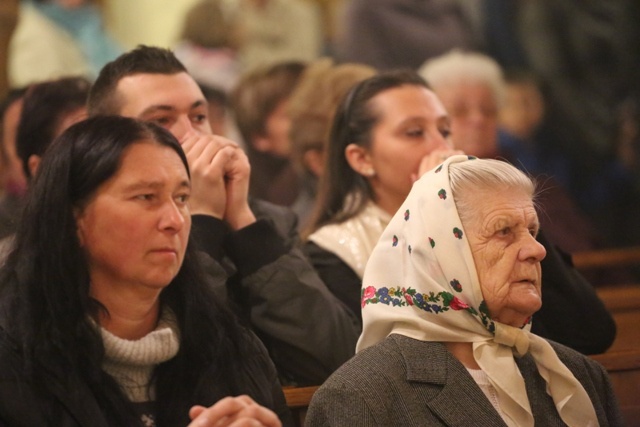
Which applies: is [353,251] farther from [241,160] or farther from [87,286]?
[87,286]

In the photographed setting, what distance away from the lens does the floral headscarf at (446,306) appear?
2719 millimetres

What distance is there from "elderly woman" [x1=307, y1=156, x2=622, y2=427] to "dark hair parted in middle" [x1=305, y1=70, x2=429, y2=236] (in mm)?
1095

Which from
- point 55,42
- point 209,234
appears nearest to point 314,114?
point 209,234

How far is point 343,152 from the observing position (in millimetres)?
3996

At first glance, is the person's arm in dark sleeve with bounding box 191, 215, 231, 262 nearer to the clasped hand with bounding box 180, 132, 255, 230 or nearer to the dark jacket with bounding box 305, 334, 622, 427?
the clasped hand with bounding box 180, 132, 255, 230

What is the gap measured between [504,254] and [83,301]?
36.5 inches

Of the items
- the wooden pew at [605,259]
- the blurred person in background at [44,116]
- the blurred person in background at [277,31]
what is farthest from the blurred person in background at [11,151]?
the blurred person in background at [277,31]

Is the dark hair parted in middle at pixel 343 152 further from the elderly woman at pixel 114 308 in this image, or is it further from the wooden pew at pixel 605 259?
the wooden pew at pixel 605 259

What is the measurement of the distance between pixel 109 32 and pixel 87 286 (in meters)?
4.95

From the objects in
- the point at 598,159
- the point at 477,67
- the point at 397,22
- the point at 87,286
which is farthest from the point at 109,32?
the point at 87,286

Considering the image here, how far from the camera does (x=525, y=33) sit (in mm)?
8102

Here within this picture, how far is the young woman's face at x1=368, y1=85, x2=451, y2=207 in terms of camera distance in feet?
12.6

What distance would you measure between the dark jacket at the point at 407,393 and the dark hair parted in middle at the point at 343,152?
1.23 m

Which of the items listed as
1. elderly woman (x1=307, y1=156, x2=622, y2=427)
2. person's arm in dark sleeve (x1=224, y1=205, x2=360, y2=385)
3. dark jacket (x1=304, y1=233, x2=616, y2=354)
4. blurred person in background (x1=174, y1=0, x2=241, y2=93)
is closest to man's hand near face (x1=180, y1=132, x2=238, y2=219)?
person's arm in dark sleeve (x1=224, y1=205, x2=360, y2=385)
